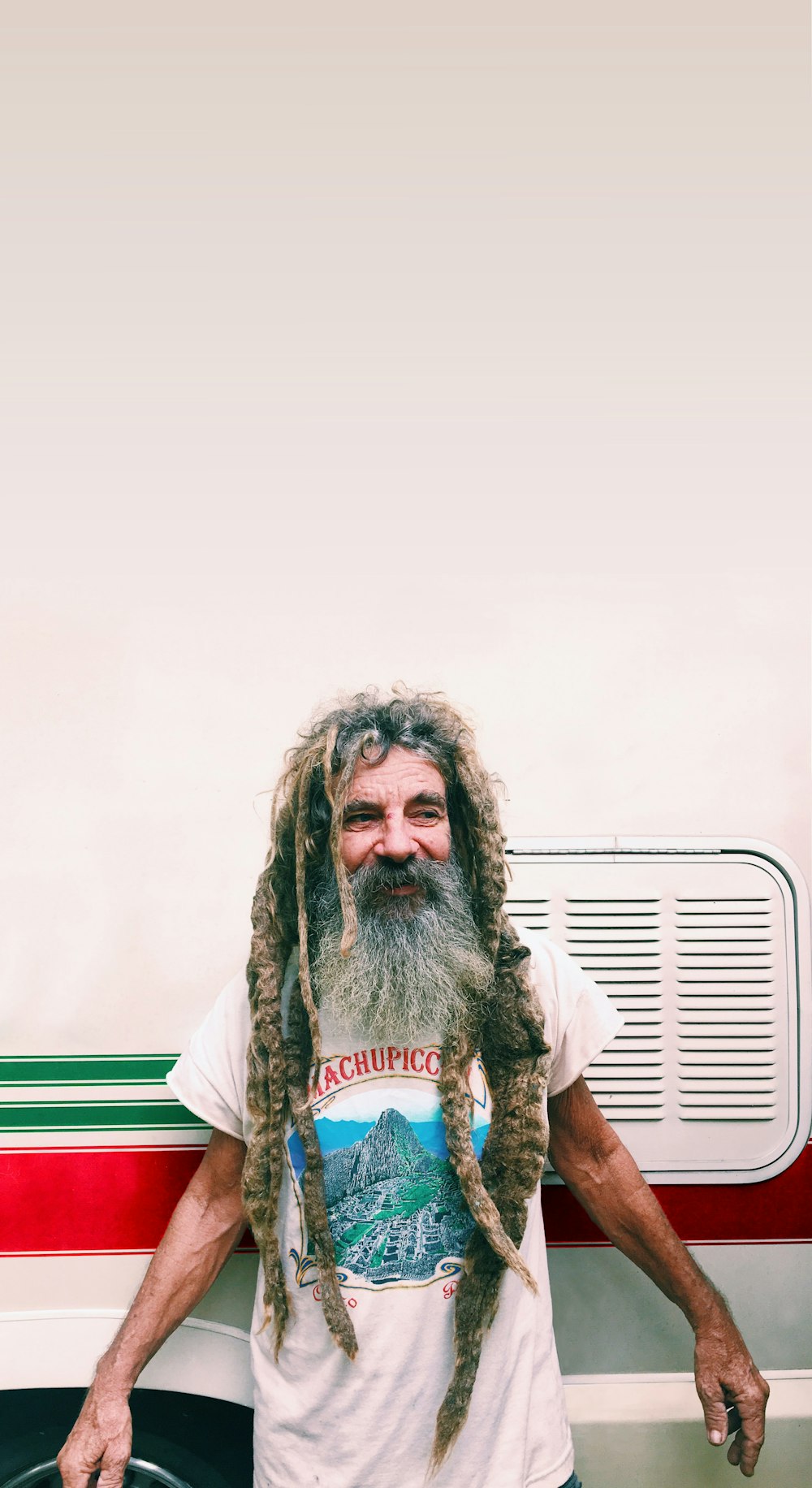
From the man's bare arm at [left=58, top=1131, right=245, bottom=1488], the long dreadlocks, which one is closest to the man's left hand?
the long dreadlocks

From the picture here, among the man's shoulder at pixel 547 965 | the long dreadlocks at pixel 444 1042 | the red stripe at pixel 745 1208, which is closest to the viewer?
the long dreadlocks at pixel 444 1042

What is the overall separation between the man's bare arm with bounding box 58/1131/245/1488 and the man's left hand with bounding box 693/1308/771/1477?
3.41 feet

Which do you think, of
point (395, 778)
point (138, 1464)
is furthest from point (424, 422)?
point (138, 1464)

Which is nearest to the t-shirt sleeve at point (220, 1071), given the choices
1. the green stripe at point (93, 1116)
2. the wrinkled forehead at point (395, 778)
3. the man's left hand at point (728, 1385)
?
the green stripe at point (93, 1116)

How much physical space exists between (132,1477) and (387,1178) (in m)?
1.07

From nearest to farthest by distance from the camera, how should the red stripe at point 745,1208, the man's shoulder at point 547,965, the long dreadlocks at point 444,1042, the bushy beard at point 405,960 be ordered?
1. the long dreadlocks at point 444,1042
2. the bushy beard at point 405,960
3. the man's shoulder at point 547,965
4. the red stripe at point 745,1208

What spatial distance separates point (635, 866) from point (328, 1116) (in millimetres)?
873

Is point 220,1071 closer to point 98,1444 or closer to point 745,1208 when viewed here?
point 98,1444

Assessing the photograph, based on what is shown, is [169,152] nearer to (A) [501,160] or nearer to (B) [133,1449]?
(A) [501,160]

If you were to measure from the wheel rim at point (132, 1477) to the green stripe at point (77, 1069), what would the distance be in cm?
90

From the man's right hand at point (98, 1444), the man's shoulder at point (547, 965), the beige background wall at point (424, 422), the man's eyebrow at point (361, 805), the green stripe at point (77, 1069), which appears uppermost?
the beige background wall at point (424, 422)

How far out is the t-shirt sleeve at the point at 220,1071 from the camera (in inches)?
78.8

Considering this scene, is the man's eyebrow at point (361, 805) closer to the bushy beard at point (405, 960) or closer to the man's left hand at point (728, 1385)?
the bushy beard at point (405, 960)

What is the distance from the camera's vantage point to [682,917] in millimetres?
2211
